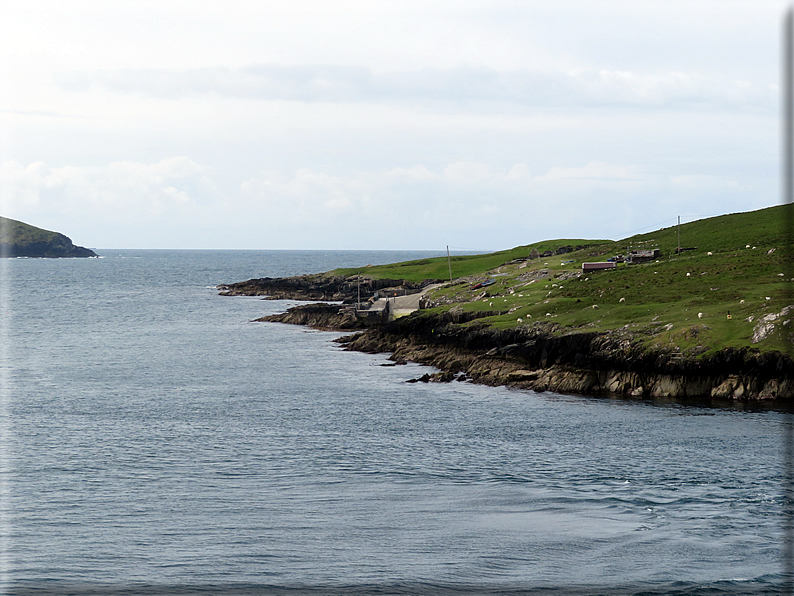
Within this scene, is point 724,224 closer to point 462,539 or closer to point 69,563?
point 462,539

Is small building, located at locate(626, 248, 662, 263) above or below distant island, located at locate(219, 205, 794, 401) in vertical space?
above

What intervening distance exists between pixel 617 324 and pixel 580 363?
8.37 meters

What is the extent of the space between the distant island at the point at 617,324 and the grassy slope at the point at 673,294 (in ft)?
0.72

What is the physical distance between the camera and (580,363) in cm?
7662

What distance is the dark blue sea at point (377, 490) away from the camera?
3397 cm

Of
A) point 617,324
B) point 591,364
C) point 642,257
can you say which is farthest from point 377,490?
point 642,257

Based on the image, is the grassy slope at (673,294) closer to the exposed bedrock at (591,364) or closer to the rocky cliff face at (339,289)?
the exposed bedrock at (591,364)

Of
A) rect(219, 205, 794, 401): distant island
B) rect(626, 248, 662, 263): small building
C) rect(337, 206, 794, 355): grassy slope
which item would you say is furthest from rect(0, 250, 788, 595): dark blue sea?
rect(626, 248, 662, 263): small building

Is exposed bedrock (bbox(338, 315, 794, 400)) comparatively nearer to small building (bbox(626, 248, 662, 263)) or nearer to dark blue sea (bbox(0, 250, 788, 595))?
dark blue sea (bbox(0, 250, 788, 595))

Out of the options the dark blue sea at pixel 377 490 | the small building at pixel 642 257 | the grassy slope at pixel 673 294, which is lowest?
the dark blue sea at pixel 377 490

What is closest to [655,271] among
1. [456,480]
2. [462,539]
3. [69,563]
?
[456,480]

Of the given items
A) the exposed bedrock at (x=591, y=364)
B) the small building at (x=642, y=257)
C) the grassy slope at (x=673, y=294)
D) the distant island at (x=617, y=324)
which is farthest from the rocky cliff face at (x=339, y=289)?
the exposed bedrock at (x=591, y=364)

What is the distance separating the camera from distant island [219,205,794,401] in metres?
69.1

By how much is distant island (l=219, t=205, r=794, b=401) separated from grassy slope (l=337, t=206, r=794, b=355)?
0.72 ft
